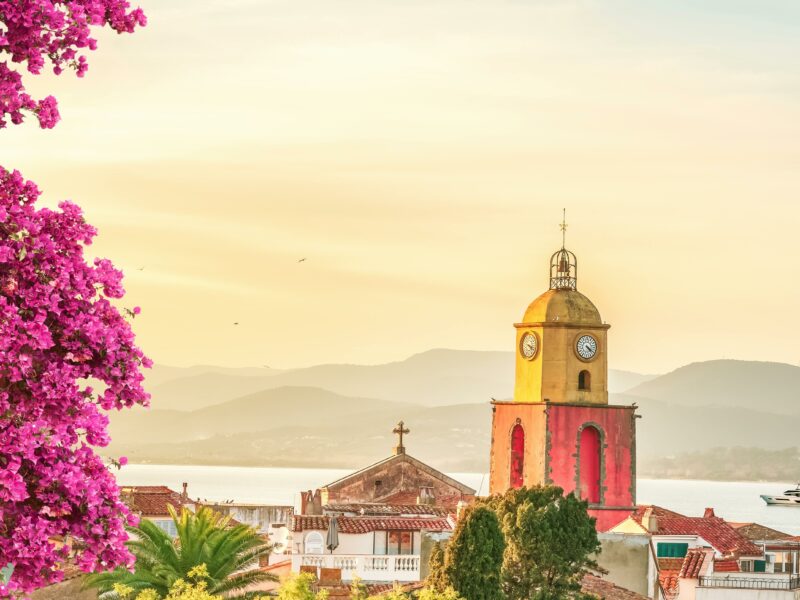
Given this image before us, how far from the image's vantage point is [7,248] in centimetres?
1215

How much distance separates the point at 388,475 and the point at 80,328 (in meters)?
55.6

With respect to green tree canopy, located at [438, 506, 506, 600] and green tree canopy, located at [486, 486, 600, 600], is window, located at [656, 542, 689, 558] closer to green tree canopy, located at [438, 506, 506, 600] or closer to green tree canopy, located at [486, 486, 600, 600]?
green tree canopy, located at [486, 486, 600, 600]

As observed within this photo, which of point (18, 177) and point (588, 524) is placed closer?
point (18, 177)

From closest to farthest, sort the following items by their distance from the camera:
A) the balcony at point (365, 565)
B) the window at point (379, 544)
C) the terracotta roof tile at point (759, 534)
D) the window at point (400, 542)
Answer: the balcony at point (365, 565), the window at point (379, 544), the window at point (400, 542), the terracotta roof tile at point (759, 534)

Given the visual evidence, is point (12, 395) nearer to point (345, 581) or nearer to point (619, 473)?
point (345, 581)

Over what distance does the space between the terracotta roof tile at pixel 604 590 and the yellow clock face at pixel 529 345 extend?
15.2 meters

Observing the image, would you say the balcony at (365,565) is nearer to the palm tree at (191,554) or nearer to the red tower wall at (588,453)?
the red tower wall at (588,453)

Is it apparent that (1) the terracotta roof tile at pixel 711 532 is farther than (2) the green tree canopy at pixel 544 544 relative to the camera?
Yes

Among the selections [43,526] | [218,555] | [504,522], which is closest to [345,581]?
[504,522]

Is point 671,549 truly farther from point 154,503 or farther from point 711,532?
point 154,503

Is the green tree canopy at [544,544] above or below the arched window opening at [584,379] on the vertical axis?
below

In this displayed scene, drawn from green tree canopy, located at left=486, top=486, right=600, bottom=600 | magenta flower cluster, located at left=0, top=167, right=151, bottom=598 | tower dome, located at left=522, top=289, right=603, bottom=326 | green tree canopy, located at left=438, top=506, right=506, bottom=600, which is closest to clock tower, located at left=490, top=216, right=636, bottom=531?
tower dome, located at left=522, top=289, right=603, bottom=326

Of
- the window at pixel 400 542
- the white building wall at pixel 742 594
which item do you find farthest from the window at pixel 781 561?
the window at pixel 400 542

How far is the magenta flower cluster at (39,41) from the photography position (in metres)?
12.6
